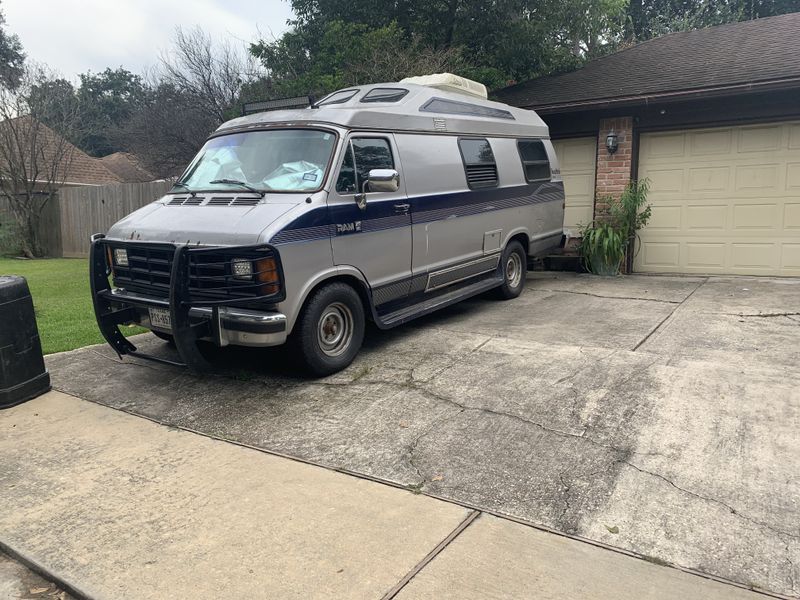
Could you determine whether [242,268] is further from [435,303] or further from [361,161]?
[435,303]

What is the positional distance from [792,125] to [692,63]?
2.27 m

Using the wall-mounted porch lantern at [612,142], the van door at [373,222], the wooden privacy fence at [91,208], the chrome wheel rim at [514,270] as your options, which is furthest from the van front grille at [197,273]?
the wooden privacy fence at [91,208]

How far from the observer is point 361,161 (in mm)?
5762

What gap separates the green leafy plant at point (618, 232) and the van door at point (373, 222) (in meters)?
4.93

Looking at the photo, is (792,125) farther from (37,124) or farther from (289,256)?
(37,124)

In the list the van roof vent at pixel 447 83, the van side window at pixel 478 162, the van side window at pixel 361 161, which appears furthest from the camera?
the van roof vent at pixel 447 83

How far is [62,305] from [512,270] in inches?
256

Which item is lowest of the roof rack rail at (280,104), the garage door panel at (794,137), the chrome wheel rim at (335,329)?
the chrome wheel rim at (335,329)

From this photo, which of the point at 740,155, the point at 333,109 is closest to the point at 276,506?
the point at 333,109

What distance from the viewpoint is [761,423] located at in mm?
4211

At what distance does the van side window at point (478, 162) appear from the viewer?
7289mm

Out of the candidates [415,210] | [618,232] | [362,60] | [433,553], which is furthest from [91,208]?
[433,553]

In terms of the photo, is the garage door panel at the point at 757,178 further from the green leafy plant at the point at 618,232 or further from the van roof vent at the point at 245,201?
the van roof vent at the point at 245,201

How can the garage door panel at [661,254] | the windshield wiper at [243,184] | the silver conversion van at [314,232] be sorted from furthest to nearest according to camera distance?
the garage door panel at [661,254]
the windshield wiper at [243,184]
the silver conversion van at [314,232]
